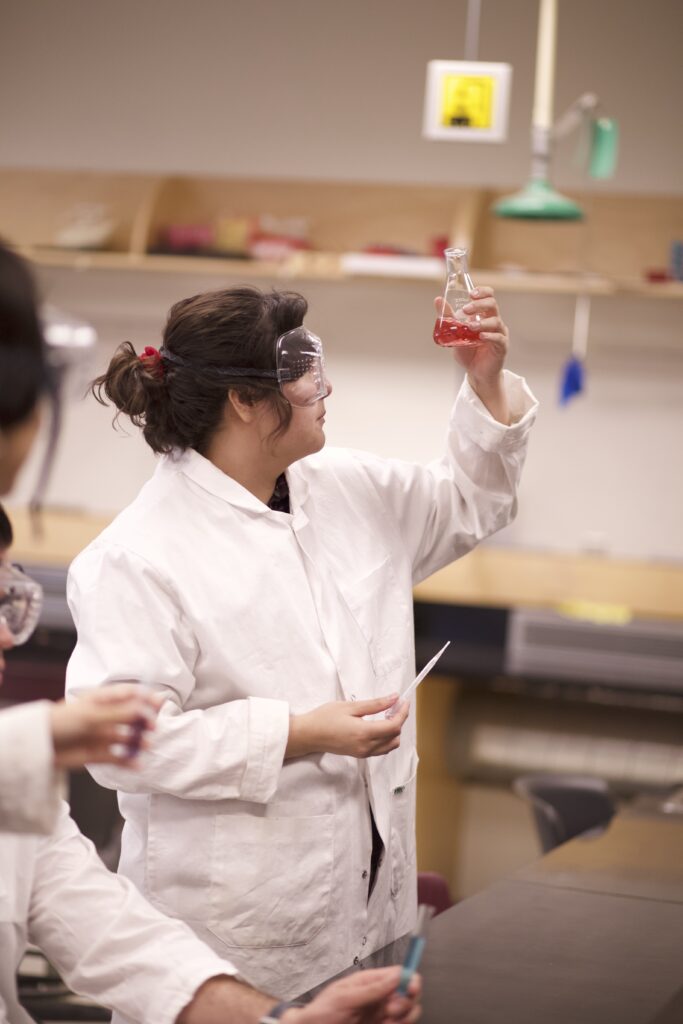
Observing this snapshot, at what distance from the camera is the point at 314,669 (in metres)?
1.97

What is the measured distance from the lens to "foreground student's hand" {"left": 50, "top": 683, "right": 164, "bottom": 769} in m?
0.97

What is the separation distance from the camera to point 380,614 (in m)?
2.14

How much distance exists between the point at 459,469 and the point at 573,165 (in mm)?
3519

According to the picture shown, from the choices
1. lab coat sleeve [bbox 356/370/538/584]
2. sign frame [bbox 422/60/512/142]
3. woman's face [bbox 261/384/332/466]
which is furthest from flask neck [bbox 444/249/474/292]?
sign frame [bbox 422/60/512/142]

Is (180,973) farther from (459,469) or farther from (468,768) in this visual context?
(468,768)

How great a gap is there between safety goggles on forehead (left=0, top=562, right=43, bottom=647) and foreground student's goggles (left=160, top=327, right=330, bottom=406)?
638 mm

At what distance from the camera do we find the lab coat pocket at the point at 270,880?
6.18 ft

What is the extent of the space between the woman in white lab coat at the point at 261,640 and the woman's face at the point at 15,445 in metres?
0.79

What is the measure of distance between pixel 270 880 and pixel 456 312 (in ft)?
3.07

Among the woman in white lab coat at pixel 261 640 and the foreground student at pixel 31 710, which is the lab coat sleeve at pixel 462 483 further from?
the foreground student at pixel 31 710

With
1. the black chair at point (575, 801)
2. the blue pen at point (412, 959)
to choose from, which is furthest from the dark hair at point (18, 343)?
the black chair at point (575, 801)

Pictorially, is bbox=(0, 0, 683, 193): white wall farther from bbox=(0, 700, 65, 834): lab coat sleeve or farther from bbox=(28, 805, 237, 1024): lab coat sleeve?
bbox=(0, 700, 65, 834): lab coat sleeve

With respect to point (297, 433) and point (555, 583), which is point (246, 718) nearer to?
point (297, 433)

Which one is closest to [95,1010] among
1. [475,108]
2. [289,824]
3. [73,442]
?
[289,824]
